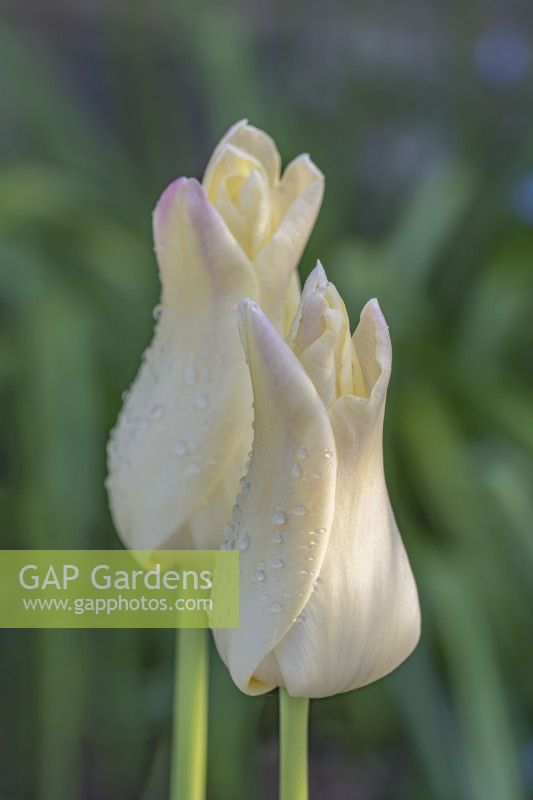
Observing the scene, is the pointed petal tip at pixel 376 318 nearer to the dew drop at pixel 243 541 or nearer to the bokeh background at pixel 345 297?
the dew drop at pixel 243 541

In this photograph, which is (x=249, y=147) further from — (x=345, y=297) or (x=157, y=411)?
(x=345, y=297)

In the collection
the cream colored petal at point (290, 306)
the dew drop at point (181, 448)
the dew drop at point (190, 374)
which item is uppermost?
the cream colored petal at point (290, 306)

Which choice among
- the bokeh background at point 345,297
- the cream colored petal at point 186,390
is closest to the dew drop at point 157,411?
the cream colored petal at point 186,390

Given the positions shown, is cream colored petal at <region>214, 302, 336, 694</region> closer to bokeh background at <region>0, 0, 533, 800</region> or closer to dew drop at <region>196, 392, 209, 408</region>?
dew drop at <region>196, 392, 209, 408</region>

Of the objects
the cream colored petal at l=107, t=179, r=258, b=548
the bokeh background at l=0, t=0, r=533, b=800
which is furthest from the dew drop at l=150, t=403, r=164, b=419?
the bokeh background at l=0, t=0, r=533, b=800

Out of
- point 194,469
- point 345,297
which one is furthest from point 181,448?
point 345,297

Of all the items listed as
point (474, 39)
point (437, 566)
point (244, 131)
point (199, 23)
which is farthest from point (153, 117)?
point (244, 131)
